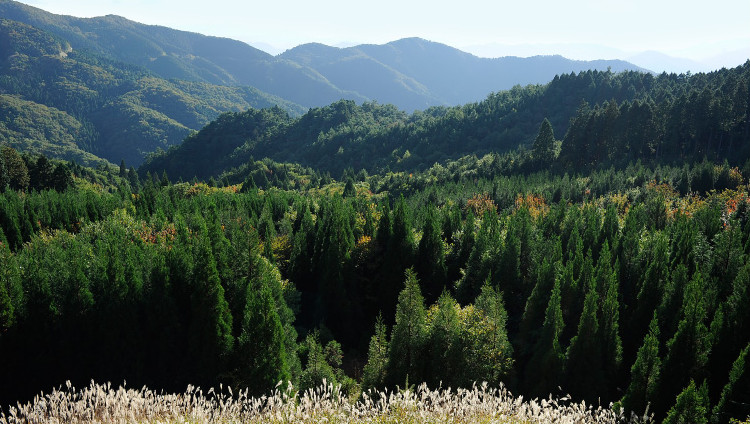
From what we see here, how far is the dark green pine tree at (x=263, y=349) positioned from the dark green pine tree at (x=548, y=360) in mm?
15522

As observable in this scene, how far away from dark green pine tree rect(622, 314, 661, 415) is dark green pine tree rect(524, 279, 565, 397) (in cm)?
445

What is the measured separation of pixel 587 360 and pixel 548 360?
7.66ft

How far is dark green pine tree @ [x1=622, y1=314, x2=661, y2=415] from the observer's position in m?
22.2

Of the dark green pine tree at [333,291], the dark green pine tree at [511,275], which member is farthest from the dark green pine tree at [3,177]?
the dark green pine tree at [511,275]

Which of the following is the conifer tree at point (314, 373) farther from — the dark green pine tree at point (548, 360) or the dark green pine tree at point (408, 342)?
the dark green pine tree at point (548, 360)

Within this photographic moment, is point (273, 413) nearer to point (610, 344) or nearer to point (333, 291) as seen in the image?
point (610, 344)

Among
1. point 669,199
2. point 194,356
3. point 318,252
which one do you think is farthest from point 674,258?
point 194,356

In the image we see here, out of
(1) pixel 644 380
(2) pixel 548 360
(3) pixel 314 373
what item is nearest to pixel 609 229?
(2) pixel 548 360

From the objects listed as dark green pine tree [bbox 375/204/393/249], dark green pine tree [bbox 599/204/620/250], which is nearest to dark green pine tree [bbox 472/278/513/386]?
dark green pine tree [bbox 375/204/393/249]

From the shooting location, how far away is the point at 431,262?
47094 millimetres

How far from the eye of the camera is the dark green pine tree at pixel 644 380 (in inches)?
873

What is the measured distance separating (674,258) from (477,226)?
2291cm

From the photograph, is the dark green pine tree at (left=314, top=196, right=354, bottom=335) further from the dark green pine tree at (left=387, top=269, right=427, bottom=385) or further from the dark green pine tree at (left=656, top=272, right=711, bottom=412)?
the dark green pine tree at (left=656, top=272, right=711, bottom=412)

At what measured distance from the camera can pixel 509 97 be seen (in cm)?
17925
